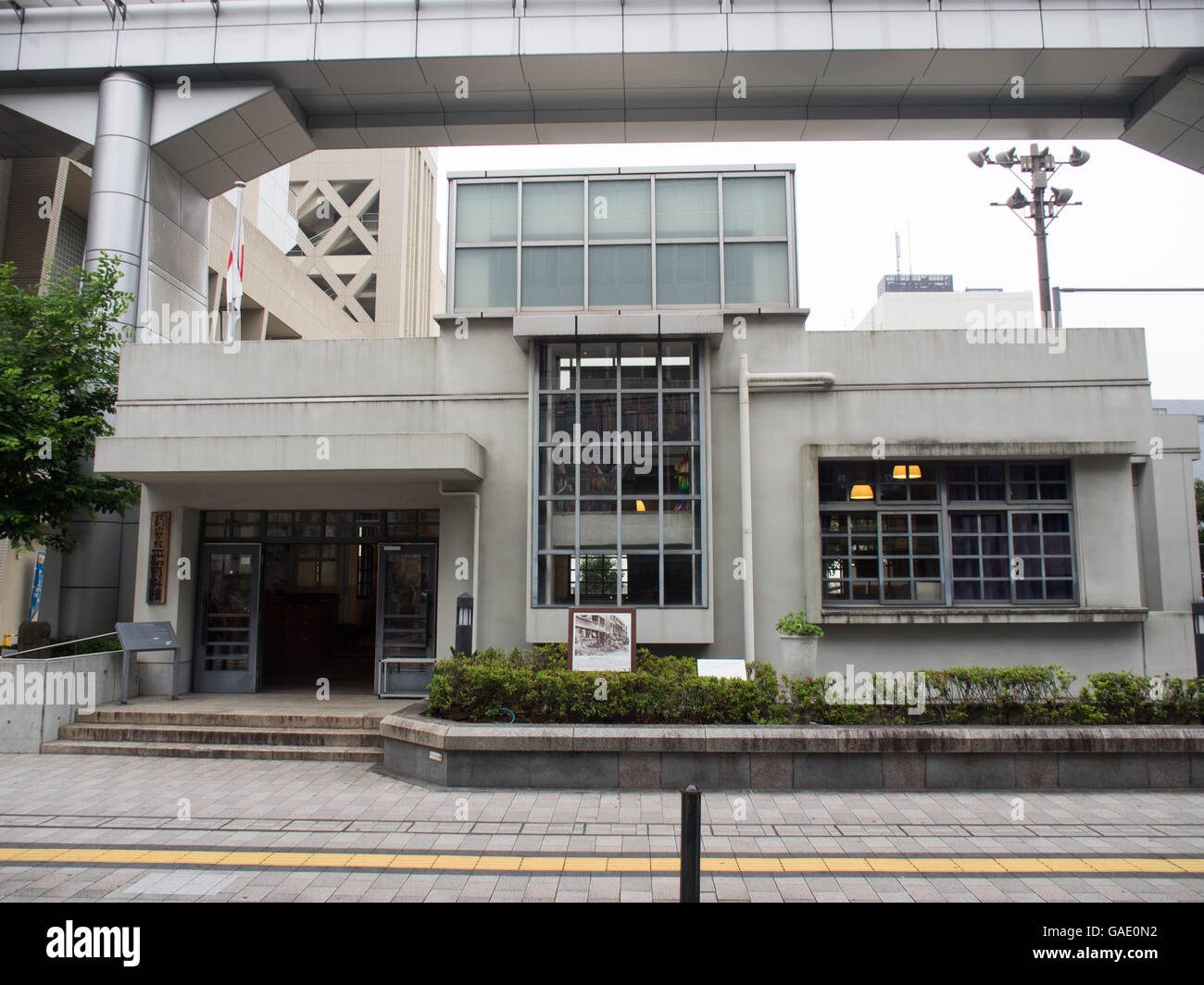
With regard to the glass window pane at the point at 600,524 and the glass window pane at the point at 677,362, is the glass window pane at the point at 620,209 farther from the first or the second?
the glass window pane at the point at 600,524

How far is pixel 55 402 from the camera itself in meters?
12.2

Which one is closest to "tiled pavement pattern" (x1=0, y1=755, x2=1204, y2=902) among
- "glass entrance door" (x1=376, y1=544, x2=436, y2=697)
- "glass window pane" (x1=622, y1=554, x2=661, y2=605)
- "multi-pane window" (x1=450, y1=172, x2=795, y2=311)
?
"glass entrance door" (x1=376, y1=544, x2=436, y2=697)

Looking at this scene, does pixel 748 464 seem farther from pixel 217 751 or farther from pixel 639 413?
pixel 217 751

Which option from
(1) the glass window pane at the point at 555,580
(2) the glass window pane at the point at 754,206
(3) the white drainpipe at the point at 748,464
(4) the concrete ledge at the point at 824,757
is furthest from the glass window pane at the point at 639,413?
(4) the concrete ledge at the point at 824,757

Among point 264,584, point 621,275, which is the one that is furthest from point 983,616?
point 264,584

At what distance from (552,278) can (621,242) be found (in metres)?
1.31

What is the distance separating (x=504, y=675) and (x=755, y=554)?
4.91 metres

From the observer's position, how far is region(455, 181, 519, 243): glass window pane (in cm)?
1370

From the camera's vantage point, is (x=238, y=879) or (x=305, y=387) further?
(x=305, y=387)

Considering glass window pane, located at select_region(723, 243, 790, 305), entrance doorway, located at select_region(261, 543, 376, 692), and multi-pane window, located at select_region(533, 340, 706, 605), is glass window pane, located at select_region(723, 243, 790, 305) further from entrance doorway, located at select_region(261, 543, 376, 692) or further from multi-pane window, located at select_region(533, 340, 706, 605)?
entrance doorway, located at select_region(261, 543, 376, 692)

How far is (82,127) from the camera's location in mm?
16047
